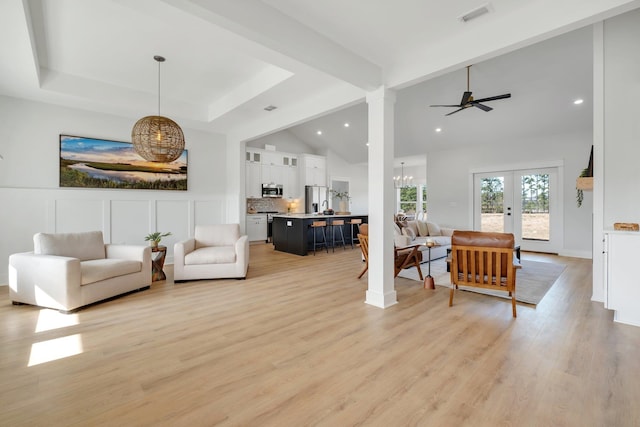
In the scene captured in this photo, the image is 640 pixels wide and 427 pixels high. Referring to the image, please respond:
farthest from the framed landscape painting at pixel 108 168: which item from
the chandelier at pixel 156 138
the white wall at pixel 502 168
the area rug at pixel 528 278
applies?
the white wall at pixel 502 168

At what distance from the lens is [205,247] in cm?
486

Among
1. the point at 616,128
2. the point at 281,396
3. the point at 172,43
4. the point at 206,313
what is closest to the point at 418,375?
the point at 281,396

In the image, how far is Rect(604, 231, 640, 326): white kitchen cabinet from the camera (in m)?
2.67

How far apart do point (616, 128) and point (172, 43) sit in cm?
523

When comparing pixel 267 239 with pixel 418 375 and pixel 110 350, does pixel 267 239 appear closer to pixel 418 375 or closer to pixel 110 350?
pixel 110 350

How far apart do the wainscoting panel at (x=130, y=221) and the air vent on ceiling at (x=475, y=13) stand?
587 cm

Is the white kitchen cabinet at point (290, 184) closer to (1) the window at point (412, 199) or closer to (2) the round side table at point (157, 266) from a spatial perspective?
(1) the window at point (412, 199)

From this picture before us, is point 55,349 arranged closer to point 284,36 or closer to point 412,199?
point 284,36

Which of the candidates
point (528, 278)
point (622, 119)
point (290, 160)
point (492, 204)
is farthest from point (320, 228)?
point (622, 119)

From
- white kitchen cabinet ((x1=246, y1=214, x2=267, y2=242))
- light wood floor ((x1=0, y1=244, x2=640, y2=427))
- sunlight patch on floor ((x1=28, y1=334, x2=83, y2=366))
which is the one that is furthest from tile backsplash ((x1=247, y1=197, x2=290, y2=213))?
sunlight patch on floor ((x1=28, y1=334, x2=83, y2=366))

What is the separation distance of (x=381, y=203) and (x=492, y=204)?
236 inches

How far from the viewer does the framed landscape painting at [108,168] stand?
4.91 meters

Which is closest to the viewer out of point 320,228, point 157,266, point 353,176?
point 157,266

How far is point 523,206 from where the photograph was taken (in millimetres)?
7285
